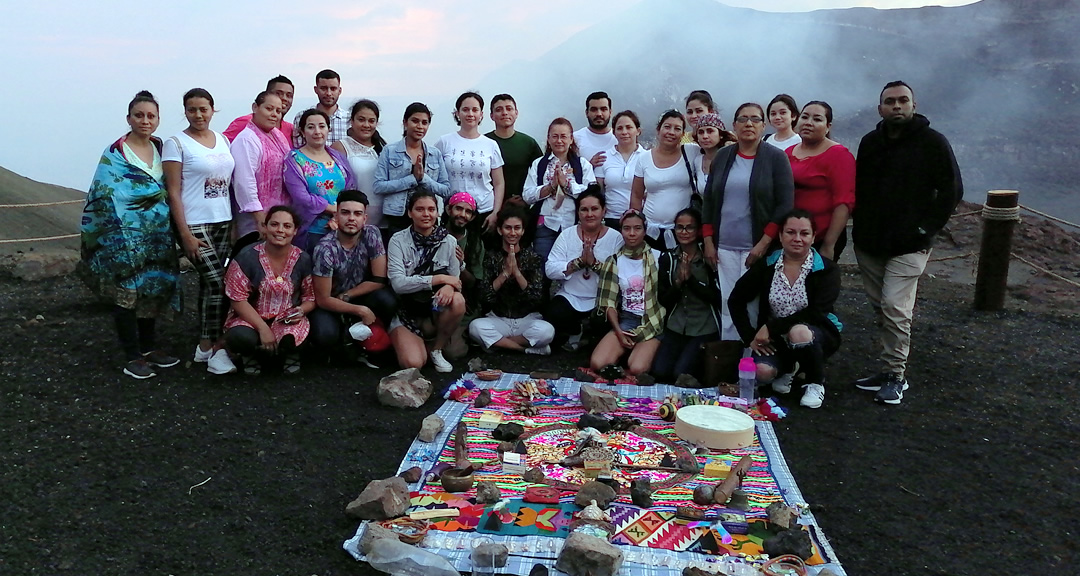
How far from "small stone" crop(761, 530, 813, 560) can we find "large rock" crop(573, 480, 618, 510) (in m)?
0.64

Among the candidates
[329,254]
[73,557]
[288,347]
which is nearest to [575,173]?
[329,254]

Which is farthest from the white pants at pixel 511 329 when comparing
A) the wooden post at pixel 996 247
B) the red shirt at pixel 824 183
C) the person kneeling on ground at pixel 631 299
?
the wooden post at pixel 996 247

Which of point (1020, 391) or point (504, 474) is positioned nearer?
point (504, 474)

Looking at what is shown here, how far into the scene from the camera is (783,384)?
464 centimetres

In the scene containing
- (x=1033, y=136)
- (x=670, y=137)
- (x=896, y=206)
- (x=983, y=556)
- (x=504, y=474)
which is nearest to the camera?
(x=983, y=556)

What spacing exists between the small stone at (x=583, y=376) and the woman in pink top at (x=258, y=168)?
2.19 metres

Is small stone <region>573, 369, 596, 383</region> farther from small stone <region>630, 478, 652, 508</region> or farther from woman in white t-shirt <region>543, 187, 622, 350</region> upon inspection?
small stone <region>630, 478, 652, 508</region>

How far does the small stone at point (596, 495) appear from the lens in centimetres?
310

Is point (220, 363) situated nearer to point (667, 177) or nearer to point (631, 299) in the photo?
point (631, 299)

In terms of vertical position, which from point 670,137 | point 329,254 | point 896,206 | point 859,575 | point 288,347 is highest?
point 670,137

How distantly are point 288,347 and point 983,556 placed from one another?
3.79m

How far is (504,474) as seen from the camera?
345cm

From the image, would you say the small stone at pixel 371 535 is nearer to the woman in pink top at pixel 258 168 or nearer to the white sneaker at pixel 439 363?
the white sneaker at pixel 439 363

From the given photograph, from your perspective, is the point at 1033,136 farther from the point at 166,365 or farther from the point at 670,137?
the point at 166,365
